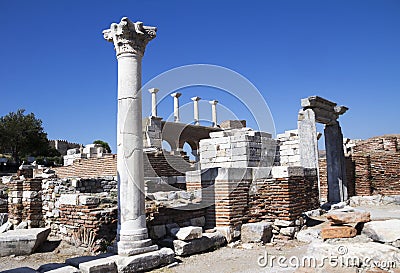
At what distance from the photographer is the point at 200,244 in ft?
21.5

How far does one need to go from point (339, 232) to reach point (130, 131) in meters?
4.23

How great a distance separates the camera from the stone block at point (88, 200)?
661 centimetres

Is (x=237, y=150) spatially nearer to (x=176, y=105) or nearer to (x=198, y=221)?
(x=198, y=221)

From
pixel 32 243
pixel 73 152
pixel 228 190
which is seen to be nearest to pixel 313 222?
pixel 228 190

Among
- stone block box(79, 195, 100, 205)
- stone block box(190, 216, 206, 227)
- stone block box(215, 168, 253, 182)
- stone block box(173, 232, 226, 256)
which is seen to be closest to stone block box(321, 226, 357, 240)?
stone block box(173, 232, 226, 256)

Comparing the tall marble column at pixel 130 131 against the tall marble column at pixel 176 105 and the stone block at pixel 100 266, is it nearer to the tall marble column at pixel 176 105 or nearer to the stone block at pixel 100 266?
the stone block at pixel 100 266

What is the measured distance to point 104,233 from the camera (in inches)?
252

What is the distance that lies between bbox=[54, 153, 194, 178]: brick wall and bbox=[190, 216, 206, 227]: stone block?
5203 mm

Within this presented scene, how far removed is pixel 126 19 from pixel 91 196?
3376 mm

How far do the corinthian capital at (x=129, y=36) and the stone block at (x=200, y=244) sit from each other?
3.55 m

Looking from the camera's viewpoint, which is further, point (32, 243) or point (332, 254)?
point (32, 243)

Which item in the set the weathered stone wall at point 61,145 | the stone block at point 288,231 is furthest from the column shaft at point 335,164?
the weathered stone wall at point 61,145

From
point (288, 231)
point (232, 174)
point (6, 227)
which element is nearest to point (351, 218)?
point (288, 231)

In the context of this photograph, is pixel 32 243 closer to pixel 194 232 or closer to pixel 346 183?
pixel 194 232
